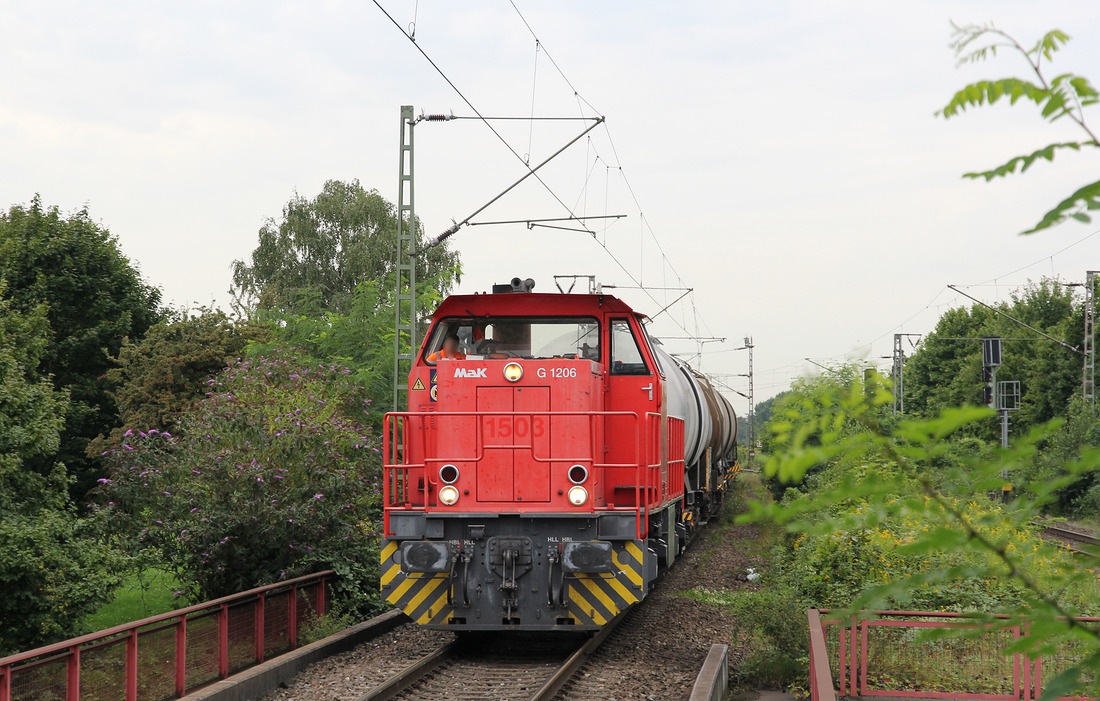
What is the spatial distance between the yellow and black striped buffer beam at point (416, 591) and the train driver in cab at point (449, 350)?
2.04 m

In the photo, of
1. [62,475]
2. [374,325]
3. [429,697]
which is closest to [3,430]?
[62,475]

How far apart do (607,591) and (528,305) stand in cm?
325

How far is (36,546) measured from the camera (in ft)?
31.6

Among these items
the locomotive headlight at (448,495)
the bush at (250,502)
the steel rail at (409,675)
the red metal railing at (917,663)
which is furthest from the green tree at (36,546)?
the red metal railing at (917,663)

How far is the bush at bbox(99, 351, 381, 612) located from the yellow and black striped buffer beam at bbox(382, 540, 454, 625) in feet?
6.97

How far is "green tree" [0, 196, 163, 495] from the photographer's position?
99.2 ft

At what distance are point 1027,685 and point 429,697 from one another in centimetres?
491

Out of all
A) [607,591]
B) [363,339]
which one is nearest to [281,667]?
[607,591]

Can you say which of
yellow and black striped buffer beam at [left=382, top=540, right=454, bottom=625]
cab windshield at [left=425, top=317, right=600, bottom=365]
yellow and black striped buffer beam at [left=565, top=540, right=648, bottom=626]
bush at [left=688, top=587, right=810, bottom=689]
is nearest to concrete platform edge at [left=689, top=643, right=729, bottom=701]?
bush at [left=688, top=587, right=810, bottom=689]

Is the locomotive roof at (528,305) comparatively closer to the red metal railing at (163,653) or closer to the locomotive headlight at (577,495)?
the locomotive headlight at (577,495)

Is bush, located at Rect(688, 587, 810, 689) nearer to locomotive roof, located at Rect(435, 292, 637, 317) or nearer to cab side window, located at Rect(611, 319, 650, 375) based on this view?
cab side window, located at Rect(611, 319, 650, 375)

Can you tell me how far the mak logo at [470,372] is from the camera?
32.4 ft

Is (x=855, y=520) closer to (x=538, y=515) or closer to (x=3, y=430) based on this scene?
(x=538, y=515)

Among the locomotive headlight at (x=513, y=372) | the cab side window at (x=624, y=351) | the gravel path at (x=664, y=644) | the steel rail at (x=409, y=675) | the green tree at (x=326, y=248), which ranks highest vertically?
the green tree at (x=326, y=248)
